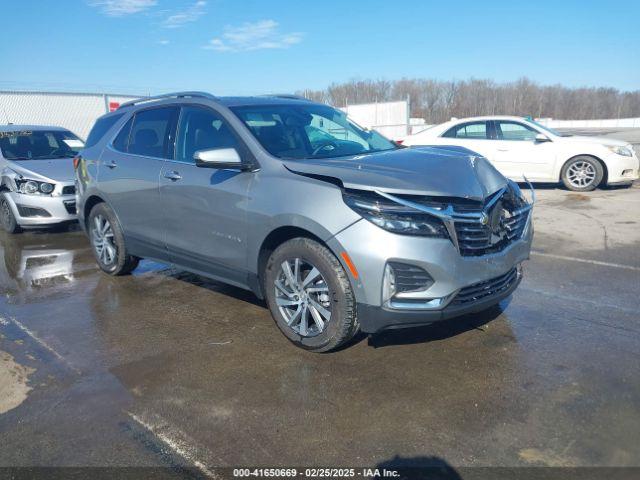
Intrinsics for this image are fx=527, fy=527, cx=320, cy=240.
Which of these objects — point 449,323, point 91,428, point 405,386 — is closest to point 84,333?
point 91,428

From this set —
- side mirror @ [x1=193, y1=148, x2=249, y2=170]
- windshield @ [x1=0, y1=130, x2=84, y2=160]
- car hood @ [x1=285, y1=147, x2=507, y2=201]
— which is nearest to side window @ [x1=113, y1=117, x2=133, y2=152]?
Answer: side mirror @ [x1=193, y1=148, x2=249, y2=170]

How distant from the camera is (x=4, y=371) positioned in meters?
3.78

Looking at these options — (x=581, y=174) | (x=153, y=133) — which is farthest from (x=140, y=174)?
(x=581, y=174)

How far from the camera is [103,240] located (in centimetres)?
595

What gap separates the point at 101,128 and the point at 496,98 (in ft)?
262

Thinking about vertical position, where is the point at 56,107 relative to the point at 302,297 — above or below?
above

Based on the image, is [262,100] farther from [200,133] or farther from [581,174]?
[581,174]

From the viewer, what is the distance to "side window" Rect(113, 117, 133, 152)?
552cm

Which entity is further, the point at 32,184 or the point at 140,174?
the point at 32,184

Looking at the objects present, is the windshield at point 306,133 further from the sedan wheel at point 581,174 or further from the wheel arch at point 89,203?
the sedan wheel at point 581,174

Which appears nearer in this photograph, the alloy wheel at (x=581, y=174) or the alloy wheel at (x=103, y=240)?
the alloy wheel at (x=103, y=240)

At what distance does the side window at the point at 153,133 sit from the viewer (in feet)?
16.2

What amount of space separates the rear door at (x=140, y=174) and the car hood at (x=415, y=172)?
1.68 metres

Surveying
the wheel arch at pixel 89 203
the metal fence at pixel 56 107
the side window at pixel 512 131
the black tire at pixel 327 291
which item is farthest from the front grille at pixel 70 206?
the metal fence at pixel 56 107
